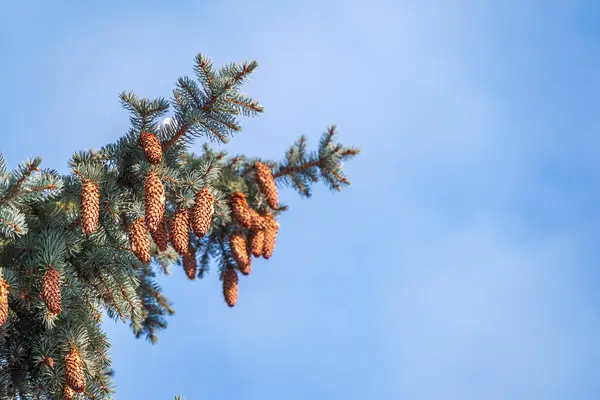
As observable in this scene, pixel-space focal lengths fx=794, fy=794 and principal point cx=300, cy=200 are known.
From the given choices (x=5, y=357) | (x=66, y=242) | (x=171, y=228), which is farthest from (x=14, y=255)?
(x=171, y=228)

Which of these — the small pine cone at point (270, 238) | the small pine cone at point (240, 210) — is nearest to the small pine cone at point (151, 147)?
the small pine cone at point (240, 210)

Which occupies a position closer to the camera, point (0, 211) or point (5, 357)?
point (0, 211)

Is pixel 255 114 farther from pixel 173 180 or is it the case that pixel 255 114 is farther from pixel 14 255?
pixel 14 255

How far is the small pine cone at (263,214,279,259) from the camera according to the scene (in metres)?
5.41

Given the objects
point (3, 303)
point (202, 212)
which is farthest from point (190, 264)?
point (3, 303)

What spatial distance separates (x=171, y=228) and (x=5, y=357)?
115 centimetres

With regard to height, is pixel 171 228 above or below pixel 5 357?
above

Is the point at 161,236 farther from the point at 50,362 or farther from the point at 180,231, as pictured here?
the point at 50,362

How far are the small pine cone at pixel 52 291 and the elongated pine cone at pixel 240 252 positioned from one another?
5.25 ft

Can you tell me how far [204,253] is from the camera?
5809mm

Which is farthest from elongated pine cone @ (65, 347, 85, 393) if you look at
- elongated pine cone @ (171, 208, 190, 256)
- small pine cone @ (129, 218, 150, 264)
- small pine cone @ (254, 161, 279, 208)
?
small pine cone @ (254, 161, 279, 208)

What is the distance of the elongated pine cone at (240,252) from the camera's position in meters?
5.29

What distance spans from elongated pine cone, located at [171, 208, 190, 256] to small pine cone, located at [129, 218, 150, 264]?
0.58ft

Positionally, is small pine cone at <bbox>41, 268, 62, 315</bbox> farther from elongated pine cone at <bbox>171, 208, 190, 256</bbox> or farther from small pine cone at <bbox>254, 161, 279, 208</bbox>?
small pine cone at <bbox>254, 161, 279, 208</bbox>
